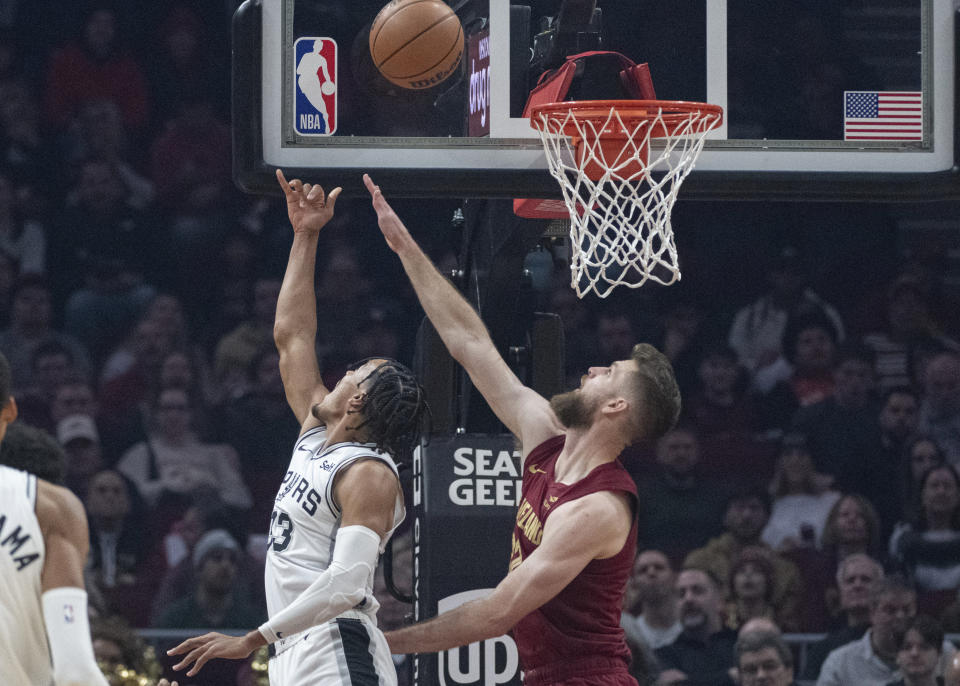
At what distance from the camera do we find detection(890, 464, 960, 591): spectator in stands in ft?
25.9

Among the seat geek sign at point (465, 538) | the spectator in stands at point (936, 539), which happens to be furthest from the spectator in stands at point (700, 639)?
the seat geek sign at point (465, 538)

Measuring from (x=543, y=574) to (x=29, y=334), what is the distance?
5.55 meters

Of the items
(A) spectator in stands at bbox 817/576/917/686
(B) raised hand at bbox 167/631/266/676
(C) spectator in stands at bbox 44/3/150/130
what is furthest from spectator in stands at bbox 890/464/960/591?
(C) spectator in stands at bbox 44/3/150/130

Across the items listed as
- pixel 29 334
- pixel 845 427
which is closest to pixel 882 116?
pixel 845 427

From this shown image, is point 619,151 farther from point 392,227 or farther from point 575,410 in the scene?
point 575,410

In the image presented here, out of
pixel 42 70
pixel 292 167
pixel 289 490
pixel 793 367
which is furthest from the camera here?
pixel 42 70

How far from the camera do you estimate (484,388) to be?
454cm

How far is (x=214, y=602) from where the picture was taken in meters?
7.61

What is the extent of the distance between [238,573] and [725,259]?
3586 millimetres

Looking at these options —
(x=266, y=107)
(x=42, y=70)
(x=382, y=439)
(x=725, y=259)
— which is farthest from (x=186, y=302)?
(x=382, y=439)

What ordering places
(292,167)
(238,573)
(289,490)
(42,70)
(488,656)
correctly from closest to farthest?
1. (289,490)
2. (292,167)
3. (488,656)
4. (238,573)
5. (42,70)

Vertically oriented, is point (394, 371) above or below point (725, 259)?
below

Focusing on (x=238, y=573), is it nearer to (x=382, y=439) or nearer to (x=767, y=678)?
(x=767, y=678)

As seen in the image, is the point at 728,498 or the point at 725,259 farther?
the point at 725,259
